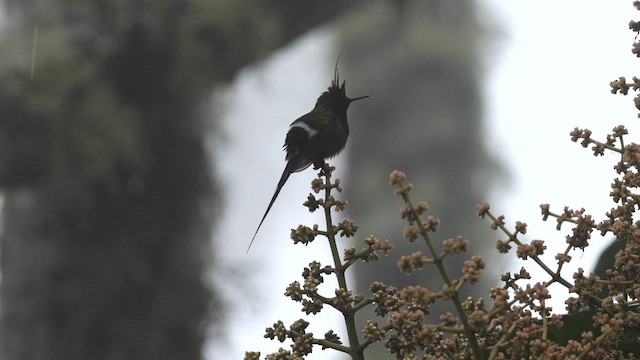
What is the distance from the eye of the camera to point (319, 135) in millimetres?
517

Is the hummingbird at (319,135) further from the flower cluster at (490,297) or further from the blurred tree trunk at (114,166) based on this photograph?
the blurred tree trunk at (114,166)

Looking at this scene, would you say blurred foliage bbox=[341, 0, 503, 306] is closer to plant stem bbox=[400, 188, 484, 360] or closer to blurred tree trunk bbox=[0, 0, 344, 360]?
blurred tree trunk bbox=[0, 0, 344, 360]

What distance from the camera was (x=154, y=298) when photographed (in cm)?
194

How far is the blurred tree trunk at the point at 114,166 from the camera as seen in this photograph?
74.3 inches

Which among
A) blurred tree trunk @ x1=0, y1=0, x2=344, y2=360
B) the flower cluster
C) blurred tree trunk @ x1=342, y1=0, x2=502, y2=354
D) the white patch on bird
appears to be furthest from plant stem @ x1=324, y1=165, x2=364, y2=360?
blurred tree trunk @ x1=0, y1=0, x2=344, y2=360

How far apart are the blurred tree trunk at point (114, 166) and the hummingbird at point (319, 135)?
4.57 feet

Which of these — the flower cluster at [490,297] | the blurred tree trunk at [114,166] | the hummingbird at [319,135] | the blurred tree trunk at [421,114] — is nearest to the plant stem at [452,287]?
the flower cluster at [490,297]

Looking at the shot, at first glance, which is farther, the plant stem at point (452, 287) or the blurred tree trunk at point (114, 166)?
the blurred tree trunk at point (114, 166)

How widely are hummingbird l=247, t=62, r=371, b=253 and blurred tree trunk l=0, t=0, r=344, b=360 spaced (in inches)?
54.8

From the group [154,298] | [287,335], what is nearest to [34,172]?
[154,298]

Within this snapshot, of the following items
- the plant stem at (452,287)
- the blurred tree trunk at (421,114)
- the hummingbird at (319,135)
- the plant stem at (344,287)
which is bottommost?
the plant stem at (452,287)

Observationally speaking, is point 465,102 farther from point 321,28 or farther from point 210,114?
point 210,114

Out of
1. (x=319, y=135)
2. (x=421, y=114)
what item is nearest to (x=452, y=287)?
(x=319, y=135)

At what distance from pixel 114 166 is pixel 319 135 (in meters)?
1.56
